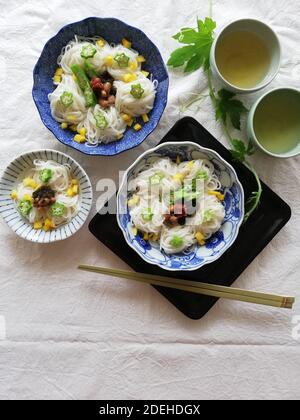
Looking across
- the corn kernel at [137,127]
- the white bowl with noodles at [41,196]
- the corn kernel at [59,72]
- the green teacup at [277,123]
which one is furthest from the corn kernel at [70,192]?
the green teacup at [277,123]

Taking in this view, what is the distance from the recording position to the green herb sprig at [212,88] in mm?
1520

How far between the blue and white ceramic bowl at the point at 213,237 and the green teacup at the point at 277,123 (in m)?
0.18

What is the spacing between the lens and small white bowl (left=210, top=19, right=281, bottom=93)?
1.45 metres

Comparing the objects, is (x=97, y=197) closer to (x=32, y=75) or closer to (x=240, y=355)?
(x=32, y=75)

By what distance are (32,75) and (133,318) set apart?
108cm

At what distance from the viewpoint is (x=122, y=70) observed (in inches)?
60.7

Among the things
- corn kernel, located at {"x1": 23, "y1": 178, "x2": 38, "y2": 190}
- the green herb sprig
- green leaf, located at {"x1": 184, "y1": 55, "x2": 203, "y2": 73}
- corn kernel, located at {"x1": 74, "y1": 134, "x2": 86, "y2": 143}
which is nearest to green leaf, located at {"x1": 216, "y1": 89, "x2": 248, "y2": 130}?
the green herb sprig

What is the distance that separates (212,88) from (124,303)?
0.95 metres

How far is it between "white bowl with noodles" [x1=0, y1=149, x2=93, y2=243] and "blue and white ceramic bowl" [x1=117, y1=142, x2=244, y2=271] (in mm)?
171

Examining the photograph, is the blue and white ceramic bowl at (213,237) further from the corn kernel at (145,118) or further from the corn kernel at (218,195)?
the corn kernel at (145,118)

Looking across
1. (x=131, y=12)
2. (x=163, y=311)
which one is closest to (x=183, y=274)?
(x=163, y=311)

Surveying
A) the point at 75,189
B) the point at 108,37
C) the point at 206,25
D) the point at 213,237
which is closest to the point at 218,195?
the point at 213,237

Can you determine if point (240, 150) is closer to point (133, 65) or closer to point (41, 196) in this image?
point (133, 65)

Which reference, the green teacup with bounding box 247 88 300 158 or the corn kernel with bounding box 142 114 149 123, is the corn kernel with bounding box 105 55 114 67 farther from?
the green teacup with bounding box 247 88 300 158
